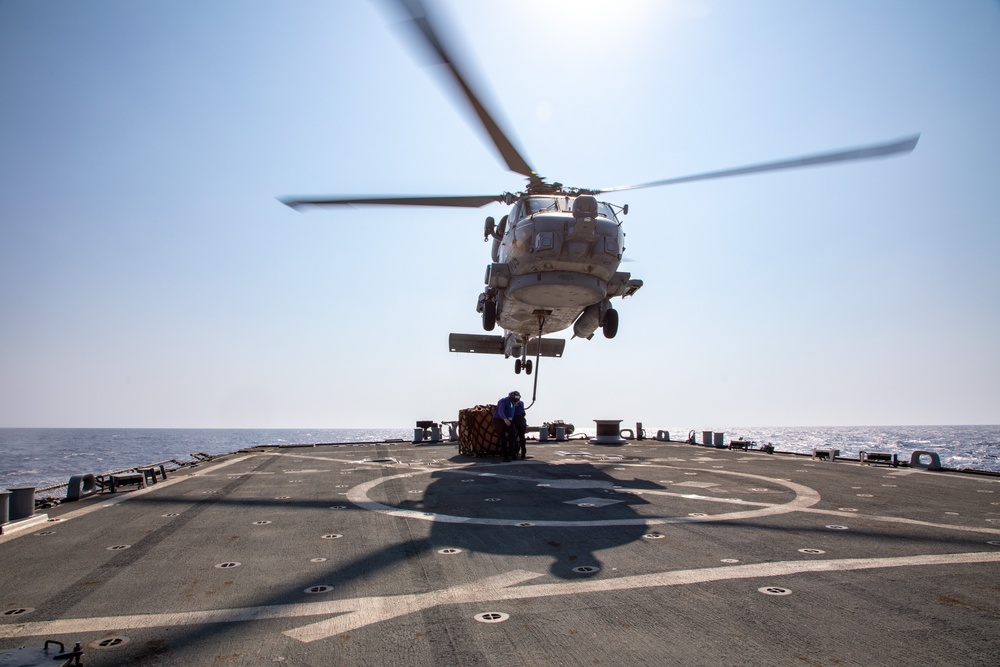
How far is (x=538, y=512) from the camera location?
31.9 feet

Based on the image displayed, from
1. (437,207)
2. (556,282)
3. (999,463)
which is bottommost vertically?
(999,463)

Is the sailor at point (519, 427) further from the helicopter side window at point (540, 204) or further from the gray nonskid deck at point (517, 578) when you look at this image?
the gray nonskid deck at point (517, 578)

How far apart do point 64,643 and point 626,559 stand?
542cm

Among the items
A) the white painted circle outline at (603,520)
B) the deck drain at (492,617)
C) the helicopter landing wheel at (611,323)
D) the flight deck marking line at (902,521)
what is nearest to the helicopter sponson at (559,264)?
the helicopter landing wheel at (611,323)

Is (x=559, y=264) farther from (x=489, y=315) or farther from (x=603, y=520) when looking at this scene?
(x=603, y=520)

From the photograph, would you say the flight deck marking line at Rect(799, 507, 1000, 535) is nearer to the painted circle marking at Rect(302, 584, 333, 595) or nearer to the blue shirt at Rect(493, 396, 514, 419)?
the painted circle marking at Rect(302, 584, 333, 595)

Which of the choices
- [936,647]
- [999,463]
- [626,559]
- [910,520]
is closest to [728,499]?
[910,520]

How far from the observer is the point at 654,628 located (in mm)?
4457

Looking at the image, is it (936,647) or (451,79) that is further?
(451,79)

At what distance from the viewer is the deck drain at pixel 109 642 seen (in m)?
4.26

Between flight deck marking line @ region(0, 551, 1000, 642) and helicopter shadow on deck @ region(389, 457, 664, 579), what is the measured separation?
1.78ft

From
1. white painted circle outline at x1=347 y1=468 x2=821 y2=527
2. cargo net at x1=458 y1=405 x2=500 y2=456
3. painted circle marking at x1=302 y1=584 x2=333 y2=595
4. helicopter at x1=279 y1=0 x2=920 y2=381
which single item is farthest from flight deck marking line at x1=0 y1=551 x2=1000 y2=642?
cargo net at x1=458 y1=405 x2=500 y2=456

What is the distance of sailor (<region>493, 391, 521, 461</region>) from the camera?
61.4 feet

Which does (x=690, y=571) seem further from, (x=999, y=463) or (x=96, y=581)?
(x=999, y=463)
